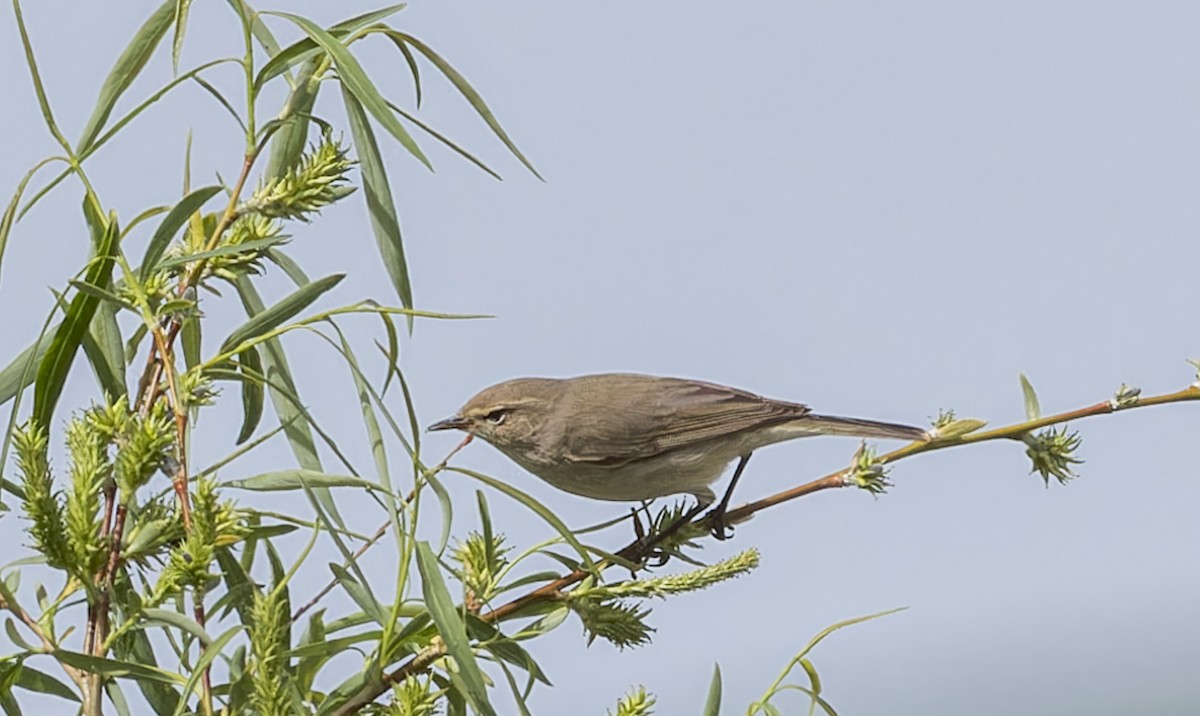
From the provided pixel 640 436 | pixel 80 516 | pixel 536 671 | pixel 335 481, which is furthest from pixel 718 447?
pixel 80 516

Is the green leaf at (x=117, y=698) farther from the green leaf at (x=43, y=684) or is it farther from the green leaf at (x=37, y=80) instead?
the green leaf at (x=37, y=80)

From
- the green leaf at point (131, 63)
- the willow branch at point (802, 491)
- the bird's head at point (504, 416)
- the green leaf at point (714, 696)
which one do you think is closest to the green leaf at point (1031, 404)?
the willow branch at point (802, 491)

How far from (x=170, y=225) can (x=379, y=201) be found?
7.1 inches

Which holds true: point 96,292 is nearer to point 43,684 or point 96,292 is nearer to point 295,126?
point 295,126

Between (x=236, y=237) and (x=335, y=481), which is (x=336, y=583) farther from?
(x=236, y=237)

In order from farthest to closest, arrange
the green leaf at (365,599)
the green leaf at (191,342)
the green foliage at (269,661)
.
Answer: the green leaf at (191,342)
the green leaf at (365,599)
the green foliage at (269,661)

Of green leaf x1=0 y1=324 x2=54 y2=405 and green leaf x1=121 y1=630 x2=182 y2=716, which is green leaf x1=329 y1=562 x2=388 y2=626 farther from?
green leaf x1=0 y1=324 x2=54 y2=405

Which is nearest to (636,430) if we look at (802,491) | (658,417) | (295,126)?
(658,417)

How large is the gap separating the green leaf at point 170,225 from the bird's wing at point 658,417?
1.48 metres

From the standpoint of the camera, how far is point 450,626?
1040 mm

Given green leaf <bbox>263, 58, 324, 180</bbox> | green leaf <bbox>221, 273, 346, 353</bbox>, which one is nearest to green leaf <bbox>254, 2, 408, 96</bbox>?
green leaf <bbox>263, 58, 324, 180</bbox>

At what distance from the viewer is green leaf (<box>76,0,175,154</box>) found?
4.04 ft

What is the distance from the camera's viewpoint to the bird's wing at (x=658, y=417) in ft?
8.46

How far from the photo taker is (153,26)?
129 cm
